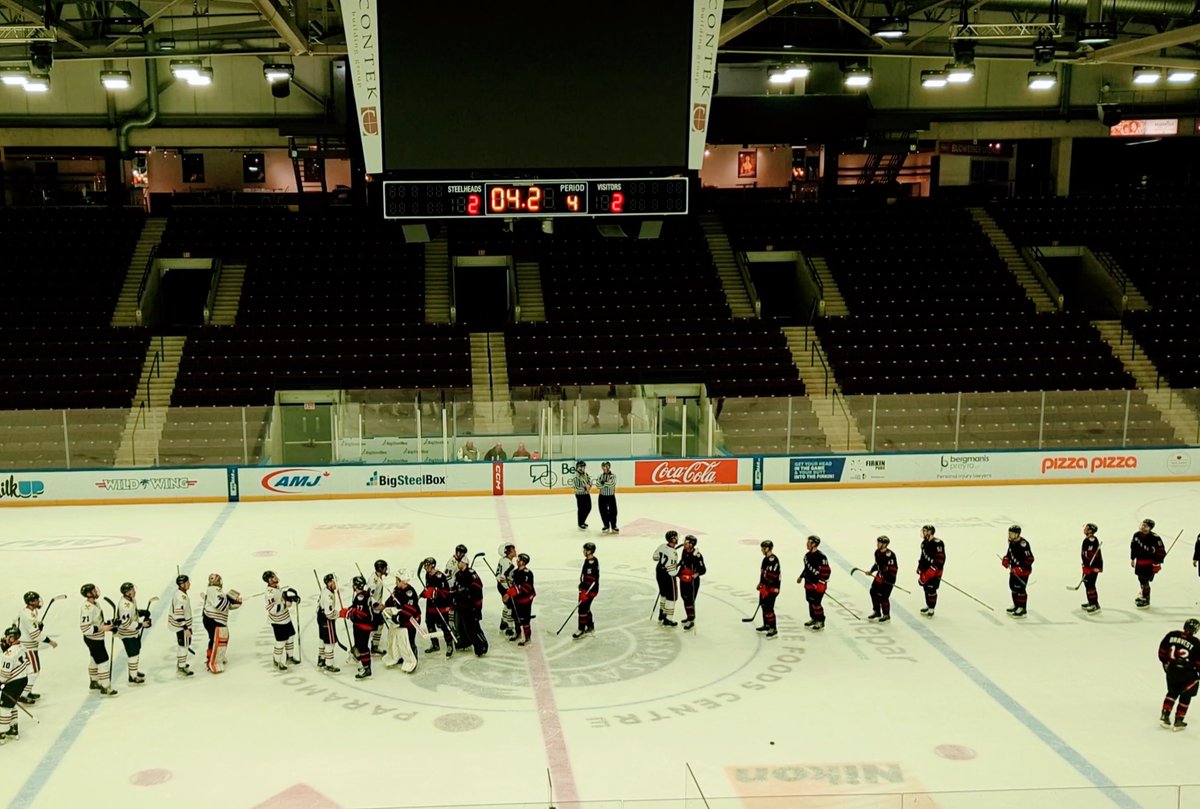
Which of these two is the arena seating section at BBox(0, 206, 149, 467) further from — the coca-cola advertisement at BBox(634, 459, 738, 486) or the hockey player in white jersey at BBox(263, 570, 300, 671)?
the hockey player in white jersey at BBox(263, 570, 300, 671)

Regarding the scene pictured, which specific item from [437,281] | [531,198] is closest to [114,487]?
[437,281]

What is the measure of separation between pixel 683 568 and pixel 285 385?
45.2 ft

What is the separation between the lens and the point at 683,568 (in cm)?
1448

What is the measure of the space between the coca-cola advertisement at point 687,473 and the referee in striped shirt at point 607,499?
3521 mm

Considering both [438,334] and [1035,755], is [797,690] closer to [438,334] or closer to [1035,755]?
[1035,755]

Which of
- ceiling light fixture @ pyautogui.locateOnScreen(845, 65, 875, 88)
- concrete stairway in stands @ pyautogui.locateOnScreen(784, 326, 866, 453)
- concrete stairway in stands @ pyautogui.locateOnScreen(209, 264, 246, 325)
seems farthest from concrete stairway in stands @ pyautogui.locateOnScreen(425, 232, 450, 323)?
ceiling light fixture @ pyautogui.locateOnScreen(845, 65, 875, 88)

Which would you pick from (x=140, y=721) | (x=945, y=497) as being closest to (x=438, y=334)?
(x=945, y=497)

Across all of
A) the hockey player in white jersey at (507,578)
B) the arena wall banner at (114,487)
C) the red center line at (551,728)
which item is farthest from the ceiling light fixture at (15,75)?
the red center line at (551,728)

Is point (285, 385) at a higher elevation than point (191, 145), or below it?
below

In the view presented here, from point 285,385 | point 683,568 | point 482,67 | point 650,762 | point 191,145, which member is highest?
point 191,145

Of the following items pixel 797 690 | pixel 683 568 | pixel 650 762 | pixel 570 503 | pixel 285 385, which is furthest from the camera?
pixel 285 385

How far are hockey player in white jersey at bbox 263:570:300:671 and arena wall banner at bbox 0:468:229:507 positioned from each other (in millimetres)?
9415

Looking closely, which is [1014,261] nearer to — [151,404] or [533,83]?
[151,404]

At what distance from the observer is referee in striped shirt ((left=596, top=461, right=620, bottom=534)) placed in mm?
19172
